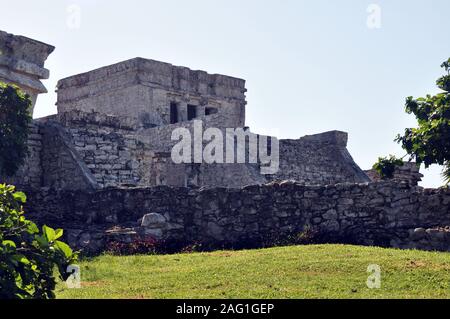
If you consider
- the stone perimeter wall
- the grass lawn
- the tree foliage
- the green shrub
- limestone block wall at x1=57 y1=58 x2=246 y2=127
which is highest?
limestone block wall at x1=57 y1=58 x2=246 y2=127

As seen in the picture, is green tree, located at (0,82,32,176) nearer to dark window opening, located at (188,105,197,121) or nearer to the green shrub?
the green shrub

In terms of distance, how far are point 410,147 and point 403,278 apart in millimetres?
5992

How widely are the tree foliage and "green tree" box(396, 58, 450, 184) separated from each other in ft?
31.2

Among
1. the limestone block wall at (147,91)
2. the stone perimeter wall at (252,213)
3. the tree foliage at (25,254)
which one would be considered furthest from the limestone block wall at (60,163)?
the limestone block wall at (147,91)

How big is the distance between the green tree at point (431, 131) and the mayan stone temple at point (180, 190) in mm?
717

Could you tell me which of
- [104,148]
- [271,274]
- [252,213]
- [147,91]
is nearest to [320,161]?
[147,91]

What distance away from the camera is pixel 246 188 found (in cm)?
1644

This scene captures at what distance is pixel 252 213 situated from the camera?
16.2 m

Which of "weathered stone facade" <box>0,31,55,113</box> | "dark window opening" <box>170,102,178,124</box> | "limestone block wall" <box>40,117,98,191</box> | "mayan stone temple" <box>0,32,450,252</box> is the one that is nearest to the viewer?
"mayan stone temple" <box>0,32,450,252</box>

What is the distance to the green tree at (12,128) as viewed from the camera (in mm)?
17625

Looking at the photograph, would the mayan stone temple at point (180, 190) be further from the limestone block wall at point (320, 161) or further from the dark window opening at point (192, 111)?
the dark window opening at point (192, 111)

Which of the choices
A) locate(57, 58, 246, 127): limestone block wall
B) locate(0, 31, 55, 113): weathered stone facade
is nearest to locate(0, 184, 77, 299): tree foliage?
locate(0, 31, 55, 113): weathered stone facade

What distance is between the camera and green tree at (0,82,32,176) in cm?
1762

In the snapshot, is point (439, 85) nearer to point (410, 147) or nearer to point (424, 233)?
point (410, 147)
